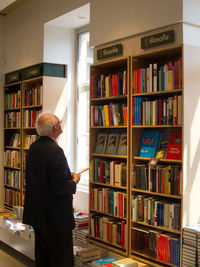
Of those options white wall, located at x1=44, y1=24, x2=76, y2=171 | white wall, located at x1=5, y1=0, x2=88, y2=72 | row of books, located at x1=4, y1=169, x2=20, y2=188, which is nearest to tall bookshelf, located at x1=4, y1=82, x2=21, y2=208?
row of books, located at x1=4, y1=169, x2=20, y2=188

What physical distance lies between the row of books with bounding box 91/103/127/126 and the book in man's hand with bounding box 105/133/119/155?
0.60ft

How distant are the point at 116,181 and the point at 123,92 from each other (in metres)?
1.00

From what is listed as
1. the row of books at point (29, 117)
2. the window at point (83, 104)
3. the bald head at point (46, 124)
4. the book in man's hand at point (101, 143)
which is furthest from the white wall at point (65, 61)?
the bald head at point (46, 124)

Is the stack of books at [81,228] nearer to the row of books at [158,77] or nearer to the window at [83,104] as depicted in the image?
the window at [83,104]

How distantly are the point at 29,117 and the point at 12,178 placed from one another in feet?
4.04

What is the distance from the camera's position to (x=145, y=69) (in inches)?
150

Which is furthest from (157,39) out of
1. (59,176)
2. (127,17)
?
(59,176)

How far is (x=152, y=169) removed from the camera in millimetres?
3723

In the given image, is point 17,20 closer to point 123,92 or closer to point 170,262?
point 123,92

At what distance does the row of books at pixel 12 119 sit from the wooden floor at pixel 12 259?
2.15 metres

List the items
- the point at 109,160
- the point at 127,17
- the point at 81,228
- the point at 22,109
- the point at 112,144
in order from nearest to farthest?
the point at 127,17
the point at 112,144
the point at 109,160
the point at 81,228
the point at 22,109

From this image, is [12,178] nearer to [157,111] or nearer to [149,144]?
[149,144]

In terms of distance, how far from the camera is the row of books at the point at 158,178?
137 inches

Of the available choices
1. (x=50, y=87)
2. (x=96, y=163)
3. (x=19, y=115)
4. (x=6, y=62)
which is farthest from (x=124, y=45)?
(x=6, y=62)
